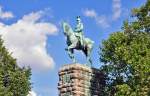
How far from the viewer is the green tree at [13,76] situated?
6519 centimetres

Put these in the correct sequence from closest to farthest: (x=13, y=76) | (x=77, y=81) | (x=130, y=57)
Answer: (x=77, y=81) < (x=130, y=57) < (x=13, y=76)

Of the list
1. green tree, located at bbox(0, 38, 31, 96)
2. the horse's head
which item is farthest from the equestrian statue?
green tree, located at bbox(0, 38, 31, 96)

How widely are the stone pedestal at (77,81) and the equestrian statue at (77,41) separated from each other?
109 cm

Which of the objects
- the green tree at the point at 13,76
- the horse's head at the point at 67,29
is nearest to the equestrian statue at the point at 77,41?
the horse's head at the point at 67,29

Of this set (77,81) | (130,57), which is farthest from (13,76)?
(77,81)

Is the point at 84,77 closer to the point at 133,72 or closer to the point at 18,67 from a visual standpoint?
the point at 133,72

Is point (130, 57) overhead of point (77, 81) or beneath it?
overhead

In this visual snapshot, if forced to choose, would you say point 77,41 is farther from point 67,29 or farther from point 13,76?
point 13,76

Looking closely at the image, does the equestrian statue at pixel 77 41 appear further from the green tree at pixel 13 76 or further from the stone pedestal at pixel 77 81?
the green tree at pixel 13 76

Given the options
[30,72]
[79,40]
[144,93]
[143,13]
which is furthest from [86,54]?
[30,72]

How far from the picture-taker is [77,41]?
48.3 meters

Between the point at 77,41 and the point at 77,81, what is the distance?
3763 millimetres

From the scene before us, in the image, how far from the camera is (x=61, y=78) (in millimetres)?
46594

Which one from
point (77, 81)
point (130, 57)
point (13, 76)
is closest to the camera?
point (77, 81)
